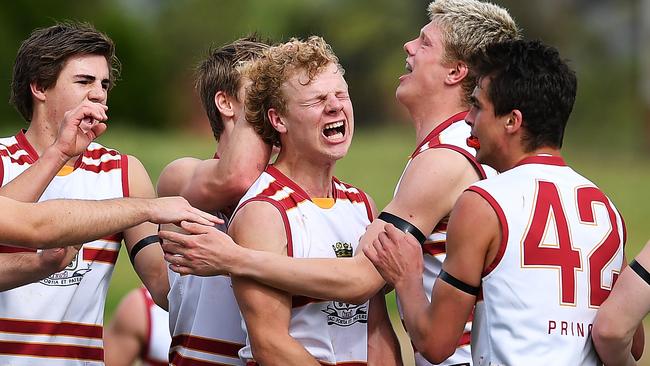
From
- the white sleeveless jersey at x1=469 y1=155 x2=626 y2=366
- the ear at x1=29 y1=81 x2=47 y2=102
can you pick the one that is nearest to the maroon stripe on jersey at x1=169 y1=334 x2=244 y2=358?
the ear at x1=29 y1=81 x2=47 y2=102

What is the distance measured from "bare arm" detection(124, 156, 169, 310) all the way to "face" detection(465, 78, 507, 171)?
181cm

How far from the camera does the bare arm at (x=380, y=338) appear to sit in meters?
5.18

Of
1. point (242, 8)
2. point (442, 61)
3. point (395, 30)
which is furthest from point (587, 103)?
point (442, 61)

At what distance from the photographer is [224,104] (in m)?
5.80

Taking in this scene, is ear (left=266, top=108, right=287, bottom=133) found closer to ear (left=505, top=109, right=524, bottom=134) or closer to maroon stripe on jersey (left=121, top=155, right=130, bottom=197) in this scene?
maroon stripe on jersey (left=121, top=155, right=130, bottom=197)

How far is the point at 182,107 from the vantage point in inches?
1892

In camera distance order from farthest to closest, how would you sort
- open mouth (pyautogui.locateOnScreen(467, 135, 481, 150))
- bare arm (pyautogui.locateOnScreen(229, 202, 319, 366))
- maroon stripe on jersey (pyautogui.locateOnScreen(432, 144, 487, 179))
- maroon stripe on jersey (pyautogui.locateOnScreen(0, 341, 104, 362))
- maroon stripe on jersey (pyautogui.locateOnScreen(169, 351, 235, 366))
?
maroon stripe on jersey (pyautogui.locateOnScreen(169, 351, 235, 366))
maroon stripe on jersey (pyautogui.locateOnScreen(0, 341, 104, 362))
maroon stripe on jersey (pyautogui.locateOnScreen(432, 144, 487, 179))
open mouth (pyautogui.locateOnScreen(467, 135, 481, 150))
bare arm (pyautogui.locateOnScreen(229, 202, 319, 366))

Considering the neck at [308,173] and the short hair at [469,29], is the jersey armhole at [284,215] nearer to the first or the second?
the neck at [308,173]

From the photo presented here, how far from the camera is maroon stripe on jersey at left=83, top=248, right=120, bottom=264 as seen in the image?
5.62m

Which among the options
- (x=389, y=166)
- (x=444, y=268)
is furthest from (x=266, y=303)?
(x=389, y=166)

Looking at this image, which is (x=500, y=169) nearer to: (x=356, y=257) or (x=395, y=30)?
(x=356, y=257)

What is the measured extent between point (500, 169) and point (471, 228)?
41 cm

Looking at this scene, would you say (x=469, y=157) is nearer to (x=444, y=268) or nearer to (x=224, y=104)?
(x=444, y=268)

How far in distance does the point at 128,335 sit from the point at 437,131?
13.7ft
